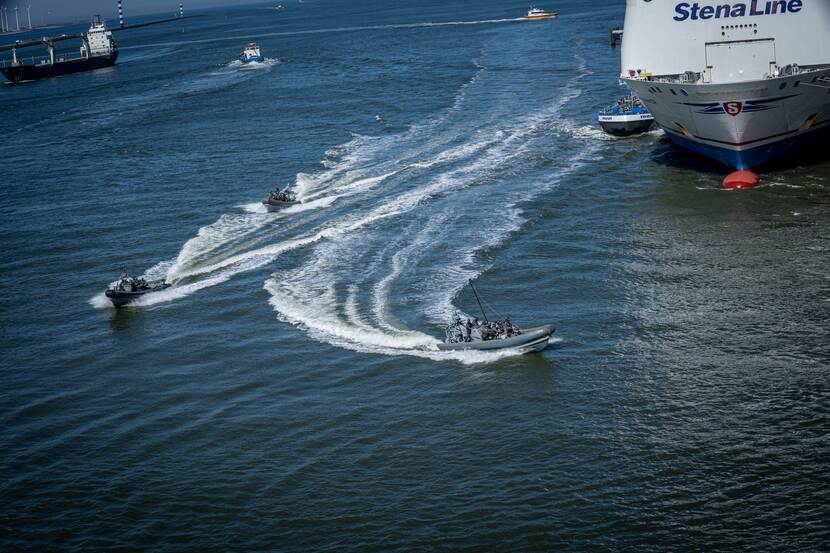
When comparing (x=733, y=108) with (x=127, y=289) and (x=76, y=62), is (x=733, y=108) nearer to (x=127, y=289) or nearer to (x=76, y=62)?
(x=127, y=289)

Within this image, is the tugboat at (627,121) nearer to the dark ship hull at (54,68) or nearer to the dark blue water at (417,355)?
the dark blue water at (417,355)

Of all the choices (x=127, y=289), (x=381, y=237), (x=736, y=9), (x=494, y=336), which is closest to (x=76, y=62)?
(x=381, y=237)

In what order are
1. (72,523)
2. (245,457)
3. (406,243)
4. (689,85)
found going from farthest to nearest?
(689,85) → (406,243) → (245,457) → (72,523)

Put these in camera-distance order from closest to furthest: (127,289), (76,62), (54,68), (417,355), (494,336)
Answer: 1. (494,336)
2. (417,355)
3. (127,289)
4. (54,68)
5. (76,62)

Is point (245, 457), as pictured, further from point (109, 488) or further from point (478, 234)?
point (478, 234)

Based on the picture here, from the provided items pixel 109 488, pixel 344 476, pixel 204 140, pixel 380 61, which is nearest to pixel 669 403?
pixel 344 476

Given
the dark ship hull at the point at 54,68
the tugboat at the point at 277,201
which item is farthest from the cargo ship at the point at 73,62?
the tugboat at the point at 277,201
